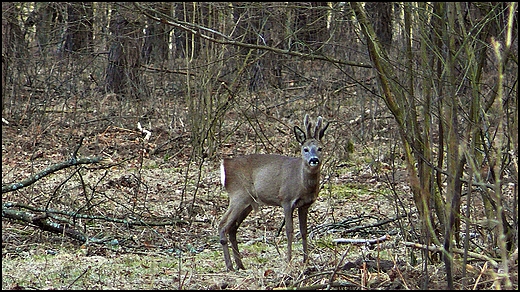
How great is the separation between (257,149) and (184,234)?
14.9 feet

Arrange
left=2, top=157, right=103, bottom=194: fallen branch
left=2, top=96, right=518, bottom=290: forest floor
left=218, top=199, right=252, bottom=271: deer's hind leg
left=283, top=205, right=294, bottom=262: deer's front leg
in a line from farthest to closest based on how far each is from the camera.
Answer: left=218, top=199, right=252, bottom=271: deer's hind leg
left=283, top=205, right=294, bottom=262: deer's front leg
left=2, top=157, right=103, bottom=194: fallen branch
left=2, top=96, right=518, bottom=290: forest floor

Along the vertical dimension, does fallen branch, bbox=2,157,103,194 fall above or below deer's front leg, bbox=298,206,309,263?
above

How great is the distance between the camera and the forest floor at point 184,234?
5.35 meters

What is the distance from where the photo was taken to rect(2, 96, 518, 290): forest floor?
211 inches

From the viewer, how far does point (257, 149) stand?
39.8 feet

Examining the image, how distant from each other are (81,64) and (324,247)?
30.3 ft

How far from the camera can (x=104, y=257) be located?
6.50 metres

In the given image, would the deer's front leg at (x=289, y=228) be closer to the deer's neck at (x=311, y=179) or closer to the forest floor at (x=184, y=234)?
the forest floor at (x=184, y=234)

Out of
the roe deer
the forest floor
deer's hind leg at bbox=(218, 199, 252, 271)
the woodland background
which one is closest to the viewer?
the woodland background

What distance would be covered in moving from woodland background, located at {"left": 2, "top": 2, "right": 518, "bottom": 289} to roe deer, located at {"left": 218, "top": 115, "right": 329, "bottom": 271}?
0.37m

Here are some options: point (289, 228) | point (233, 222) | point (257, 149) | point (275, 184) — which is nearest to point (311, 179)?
point (275, 184)

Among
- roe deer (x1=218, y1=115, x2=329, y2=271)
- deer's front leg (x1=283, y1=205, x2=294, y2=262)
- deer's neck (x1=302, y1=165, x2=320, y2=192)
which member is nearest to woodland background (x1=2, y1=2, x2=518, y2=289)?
deer's front leg (x1=283, y1=205, x2=294, y2=262)

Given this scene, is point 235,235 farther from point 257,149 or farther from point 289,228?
point 257,149

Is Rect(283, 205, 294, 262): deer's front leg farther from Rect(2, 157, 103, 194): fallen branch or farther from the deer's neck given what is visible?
Rect(2, 157, 103, 194): fallen branch
